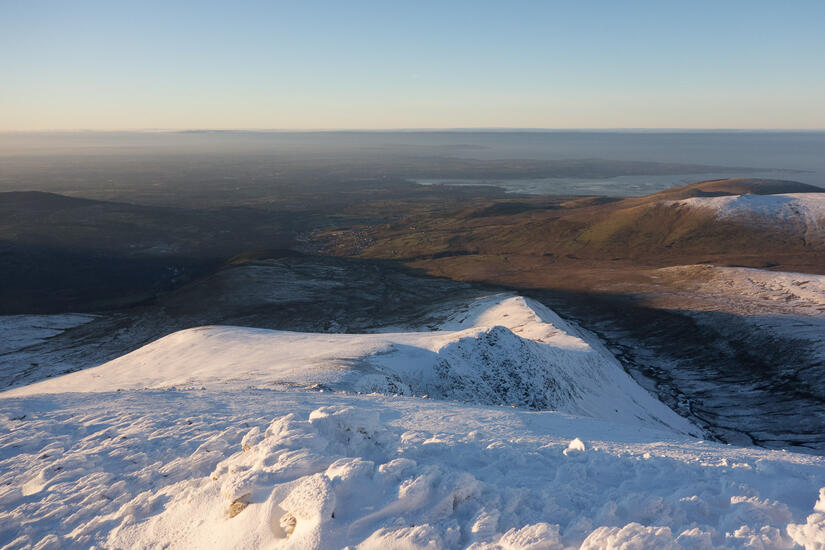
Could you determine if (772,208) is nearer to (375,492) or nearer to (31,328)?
(375,492)

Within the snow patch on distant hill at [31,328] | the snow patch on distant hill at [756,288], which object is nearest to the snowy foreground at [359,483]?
the snow patch on distant hill at [31,328]

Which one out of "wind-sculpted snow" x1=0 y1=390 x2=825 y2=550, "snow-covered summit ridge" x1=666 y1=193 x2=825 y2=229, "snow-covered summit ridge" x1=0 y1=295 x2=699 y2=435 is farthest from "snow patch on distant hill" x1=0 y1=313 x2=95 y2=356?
"snow-covered summit ridge" x1=666 y1=193 x2=825 y2=229

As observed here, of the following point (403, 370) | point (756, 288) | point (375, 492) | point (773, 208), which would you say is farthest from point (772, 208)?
point (375, 492)

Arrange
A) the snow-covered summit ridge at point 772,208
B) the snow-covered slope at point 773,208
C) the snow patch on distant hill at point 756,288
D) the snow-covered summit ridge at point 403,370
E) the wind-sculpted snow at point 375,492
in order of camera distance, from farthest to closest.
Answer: the snow-covered summit ridge at point 772,208 → the snow-covered slope at point 773,208 → the snow patch on distant hill at point 756,288 → the snow-covered summit ridge at point 403,370 → the wind-sculpted snow at point 375,492

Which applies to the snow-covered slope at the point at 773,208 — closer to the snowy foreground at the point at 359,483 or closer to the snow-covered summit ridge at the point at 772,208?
the snow-covered summit ridge at the point at 772,208

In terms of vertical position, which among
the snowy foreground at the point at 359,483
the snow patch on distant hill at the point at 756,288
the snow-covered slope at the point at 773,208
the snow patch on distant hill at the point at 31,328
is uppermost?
the snow-covered slope at the point at 773,208
